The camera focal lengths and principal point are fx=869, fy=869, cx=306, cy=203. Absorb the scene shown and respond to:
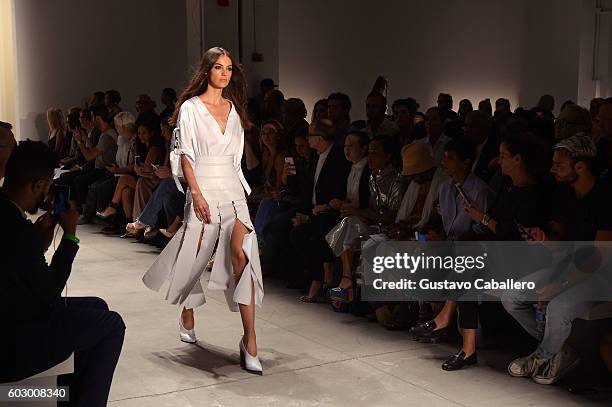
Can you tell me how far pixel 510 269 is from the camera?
4102mm

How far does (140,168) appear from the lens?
7504mm

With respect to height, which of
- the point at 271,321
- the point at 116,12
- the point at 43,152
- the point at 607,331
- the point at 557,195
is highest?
the point at 116,12

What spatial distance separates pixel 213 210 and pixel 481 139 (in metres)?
2.16

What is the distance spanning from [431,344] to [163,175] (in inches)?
131

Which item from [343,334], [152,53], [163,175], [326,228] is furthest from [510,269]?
[152,53]

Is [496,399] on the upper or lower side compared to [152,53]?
lower

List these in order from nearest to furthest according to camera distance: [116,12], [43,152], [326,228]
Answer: [43,152] → [326,228] → [116,12]

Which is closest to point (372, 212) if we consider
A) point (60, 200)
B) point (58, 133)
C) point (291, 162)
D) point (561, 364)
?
point (291, 162)

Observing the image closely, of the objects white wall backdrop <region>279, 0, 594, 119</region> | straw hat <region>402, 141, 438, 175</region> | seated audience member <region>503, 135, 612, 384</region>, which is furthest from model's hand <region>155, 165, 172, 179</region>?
white wall backdrop <region>279, 0, 594, 119</region>

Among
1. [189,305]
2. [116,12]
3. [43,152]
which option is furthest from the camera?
[116,12]

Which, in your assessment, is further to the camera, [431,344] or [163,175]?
[163,175]

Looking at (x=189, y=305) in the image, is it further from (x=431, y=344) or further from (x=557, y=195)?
(x=557, y=195)

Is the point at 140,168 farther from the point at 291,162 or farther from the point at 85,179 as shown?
the point at 291,162

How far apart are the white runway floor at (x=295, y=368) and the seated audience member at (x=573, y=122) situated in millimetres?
1529
